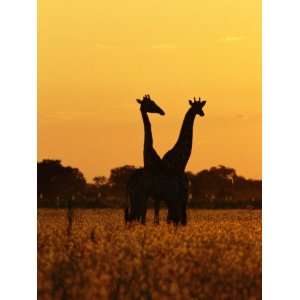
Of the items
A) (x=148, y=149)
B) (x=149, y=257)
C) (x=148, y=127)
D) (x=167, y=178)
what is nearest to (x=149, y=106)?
(x=148, y=127)

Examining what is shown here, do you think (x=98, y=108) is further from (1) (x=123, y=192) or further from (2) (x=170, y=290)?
(2) (x=170, y=290)

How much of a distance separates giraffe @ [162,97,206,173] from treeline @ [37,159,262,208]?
127 millimetres

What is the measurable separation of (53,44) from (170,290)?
5.78ft

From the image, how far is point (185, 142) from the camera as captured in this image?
21.5 ft

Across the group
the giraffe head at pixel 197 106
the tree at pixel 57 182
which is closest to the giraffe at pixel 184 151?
the giraffe head at pixel 197 106

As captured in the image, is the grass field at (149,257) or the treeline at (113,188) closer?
the grass field at (149,257)

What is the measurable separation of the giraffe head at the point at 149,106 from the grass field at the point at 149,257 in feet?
2.30

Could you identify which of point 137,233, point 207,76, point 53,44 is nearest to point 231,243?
point 137,233

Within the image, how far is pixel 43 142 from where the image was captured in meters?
6.57

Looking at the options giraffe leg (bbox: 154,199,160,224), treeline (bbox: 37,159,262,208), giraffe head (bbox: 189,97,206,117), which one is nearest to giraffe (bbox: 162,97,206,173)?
giraffe head (bbox: 189,97,206,117)

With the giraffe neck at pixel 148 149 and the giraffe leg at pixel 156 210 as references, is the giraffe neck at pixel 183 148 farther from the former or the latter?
the giraffe leg at pixel 156 210

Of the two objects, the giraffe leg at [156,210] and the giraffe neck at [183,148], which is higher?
the giraffe neck at [183,148]

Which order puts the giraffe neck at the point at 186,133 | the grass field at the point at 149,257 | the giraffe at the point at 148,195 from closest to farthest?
the grass field at the point at 149,257 < the giraffe neck at the point at 186,133 < the giraffe at the point at 148,195

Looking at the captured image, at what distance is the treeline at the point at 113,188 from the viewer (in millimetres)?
Result: 6555
